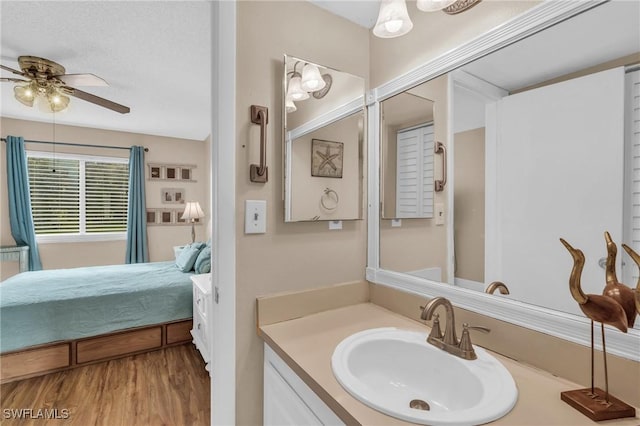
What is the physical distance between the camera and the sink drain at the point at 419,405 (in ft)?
2.69

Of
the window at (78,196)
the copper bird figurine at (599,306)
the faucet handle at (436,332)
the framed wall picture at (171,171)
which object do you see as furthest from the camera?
the framed wall picture at (171,171)

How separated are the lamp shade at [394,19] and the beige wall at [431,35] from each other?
0.39ft

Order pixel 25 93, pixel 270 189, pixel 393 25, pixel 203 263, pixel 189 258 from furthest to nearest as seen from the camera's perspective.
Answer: pixel 189 258
pixel 203 263
pixel 25 93
pixel 270 189
pixel 393 25

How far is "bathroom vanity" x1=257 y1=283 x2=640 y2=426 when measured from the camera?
0.63 metres

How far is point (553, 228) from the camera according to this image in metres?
0.80

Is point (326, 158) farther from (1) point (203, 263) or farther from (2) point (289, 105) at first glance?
(1) point (203, 263)

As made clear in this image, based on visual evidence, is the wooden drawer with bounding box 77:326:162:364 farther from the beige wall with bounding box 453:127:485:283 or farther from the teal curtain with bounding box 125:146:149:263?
the beige wall with bounding box 453:127:485:283

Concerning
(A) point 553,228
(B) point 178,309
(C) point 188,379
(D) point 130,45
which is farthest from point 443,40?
(B) point 178,309

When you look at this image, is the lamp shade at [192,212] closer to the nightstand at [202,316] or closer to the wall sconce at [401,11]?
the nightstand at [202,316]

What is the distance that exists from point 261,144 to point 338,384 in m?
0.83

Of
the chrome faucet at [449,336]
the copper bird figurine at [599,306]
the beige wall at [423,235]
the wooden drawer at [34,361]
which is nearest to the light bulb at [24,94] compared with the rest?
the wooden drawer at [34,361]

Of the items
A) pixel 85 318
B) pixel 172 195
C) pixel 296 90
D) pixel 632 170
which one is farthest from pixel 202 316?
pixel 172 195

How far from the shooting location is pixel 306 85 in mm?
1210

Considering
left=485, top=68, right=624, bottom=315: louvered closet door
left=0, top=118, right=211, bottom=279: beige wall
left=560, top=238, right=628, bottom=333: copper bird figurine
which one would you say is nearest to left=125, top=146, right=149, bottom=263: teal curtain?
left=0, top=118, right=211, bottom=279: beige wall
